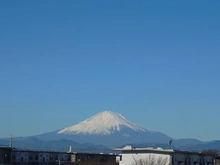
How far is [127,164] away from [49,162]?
3475 centimetres

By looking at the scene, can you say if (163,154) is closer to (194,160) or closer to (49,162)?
(194,160)

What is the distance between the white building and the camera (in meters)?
59.5

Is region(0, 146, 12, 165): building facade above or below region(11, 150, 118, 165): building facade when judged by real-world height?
above

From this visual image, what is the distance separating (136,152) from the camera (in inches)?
2436

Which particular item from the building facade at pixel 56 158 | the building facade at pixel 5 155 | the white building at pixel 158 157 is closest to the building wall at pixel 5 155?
the building facade at pixel 5 155

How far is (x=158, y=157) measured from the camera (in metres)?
59.8

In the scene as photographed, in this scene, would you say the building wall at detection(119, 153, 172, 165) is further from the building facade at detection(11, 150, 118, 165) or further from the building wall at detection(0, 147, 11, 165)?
the building facade at detection(11, 150, 118, 165)

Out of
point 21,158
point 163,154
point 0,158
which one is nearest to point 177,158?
point 163,154

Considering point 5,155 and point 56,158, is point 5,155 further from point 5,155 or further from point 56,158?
point 56,158

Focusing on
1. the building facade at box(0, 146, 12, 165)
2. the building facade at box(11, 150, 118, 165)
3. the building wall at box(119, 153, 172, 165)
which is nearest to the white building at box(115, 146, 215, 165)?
the building wall at box(119, 153, 172, 165)

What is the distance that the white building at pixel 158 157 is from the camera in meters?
59.5

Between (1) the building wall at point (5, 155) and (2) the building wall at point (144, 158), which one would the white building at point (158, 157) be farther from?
(1) the building wall at point (5, 155)

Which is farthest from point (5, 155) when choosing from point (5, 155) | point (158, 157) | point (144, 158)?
point (158, 157)

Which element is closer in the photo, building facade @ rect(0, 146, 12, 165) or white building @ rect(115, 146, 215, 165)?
white building @ rect(115, 146, 215, 165)
